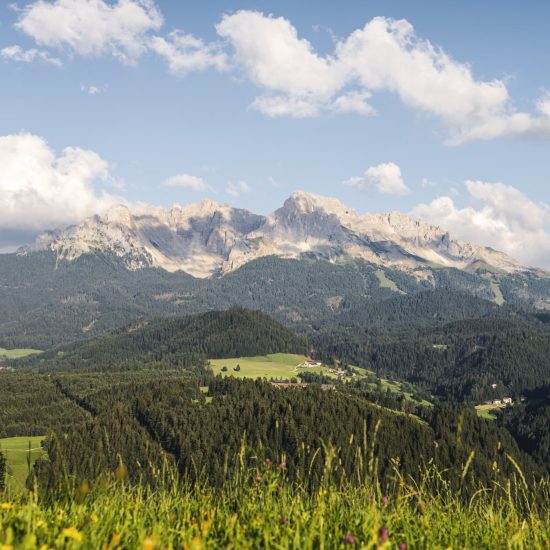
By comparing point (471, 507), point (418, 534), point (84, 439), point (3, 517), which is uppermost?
point (3, 517)

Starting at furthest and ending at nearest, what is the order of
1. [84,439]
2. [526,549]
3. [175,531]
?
[84,439], [526,549], [175,531]

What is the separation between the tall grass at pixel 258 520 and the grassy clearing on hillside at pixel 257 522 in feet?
0.06

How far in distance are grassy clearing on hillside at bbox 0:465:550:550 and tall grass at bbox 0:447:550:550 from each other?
19mm

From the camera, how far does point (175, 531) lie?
688 cm

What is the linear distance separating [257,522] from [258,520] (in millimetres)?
56

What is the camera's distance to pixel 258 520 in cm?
759

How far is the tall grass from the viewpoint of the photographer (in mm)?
6449

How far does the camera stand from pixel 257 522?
24.7 feet

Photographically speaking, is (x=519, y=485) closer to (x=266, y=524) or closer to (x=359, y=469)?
(x=359, y=469)

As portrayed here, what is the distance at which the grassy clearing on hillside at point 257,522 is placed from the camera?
21.0 feet

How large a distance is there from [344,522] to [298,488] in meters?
1.80

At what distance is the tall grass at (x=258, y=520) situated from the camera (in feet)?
21.2

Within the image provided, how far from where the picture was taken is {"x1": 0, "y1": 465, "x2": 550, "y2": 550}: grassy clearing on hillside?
252 inches

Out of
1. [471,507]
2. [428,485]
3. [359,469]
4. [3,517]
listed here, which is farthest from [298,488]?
[3,517]
